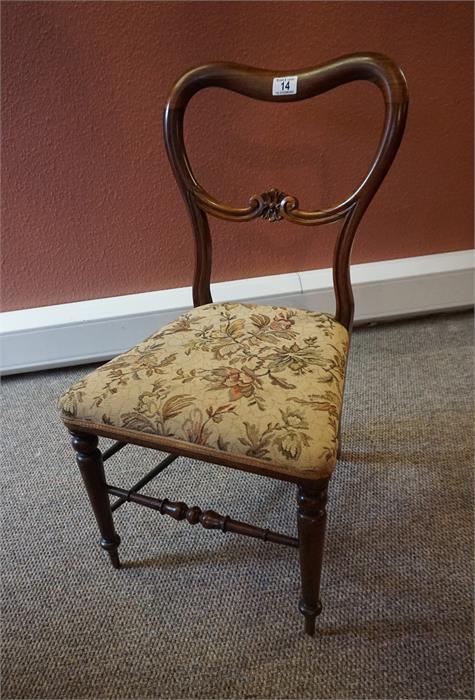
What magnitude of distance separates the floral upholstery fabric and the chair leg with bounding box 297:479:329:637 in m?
0.05

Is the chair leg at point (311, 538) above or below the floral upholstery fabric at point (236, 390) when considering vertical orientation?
below

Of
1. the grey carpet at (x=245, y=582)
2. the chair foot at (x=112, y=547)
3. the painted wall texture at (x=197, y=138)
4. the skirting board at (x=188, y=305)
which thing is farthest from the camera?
the skirting board at (x=188, y=305)

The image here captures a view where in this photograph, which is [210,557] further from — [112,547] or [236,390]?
[236,390]

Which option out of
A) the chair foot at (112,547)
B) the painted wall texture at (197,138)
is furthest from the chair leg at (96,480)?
the painted wall texture at (197,138)

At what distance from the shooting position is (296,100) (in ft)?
2.92

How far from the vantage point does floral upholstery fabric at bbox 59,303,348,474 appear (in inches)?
25.9

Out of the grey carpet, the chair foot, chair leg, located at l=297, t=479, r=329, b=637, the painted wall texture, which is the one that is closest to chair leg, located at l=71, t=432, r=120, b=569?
the chair foot

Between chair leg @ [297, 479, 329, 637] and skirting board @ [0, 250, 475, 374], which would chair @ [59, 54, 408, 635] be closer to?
chair leg @ [297, 479, 329, 637]

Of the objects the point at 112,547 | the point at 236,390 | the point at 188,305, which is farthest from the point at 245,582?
the point at 188,305

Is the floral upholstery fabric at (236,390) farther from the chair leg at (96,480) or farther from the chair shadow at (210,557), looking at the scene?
the chair shadow at (210,557)

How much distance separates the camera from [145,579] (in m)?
0.95

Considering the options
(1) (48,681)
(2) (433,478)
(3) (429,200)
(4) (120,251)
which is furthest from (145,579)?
(3) (429,200)

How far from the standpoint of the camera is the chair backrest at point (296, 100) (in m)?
0.81

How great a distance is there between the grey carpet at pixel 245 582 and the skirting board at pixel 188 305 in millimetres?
339
